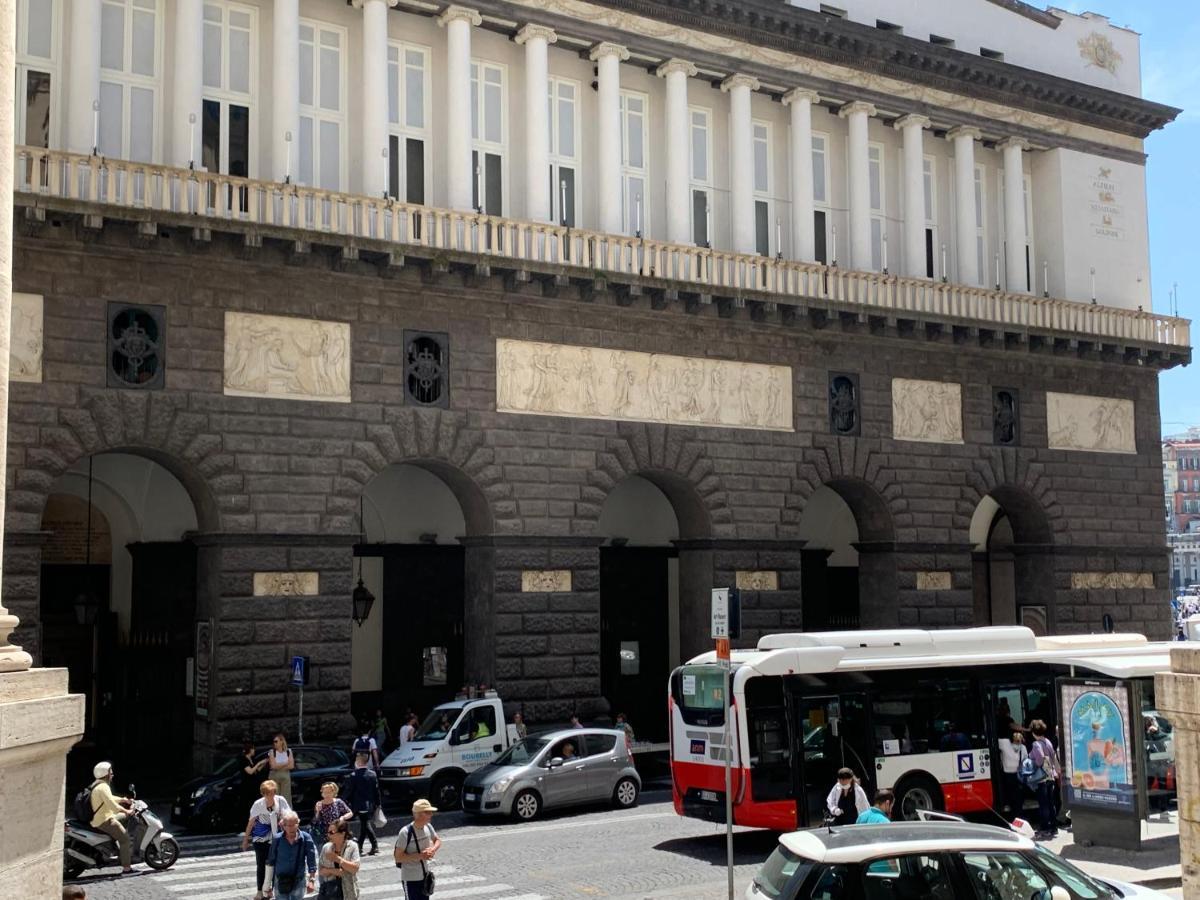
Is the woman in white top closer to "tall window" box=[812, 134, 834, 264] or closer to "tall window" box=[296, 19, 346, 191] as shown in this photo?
"tall window" box=[296, 19, 346, 191]

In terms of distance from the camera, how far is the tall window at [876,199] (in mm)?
37188

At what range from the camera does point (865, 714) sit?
20.7 m

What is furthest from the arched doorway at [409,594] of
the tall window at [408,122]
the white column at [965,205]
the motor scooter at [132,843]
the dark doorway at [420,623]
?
the white column at [965,205]

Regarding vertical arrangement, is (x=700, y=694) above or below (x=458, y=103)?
below

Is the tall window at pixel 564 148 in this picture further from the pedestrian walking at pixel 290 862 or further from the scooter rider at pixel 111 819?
the pedestrian walking at pixel 290 862

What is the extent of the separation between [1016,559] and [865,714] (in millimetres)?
20405

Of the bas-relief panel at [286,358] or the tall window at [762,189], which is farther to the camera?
the tall window at [762,189]

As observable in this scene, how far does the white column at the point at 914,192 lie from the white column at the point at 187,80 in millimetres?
18848

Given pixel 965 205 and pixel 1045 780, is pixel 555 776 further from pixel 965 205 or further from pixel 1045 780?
pixel 965 205

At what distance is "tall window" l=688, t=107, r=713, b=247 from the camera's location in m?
34.4

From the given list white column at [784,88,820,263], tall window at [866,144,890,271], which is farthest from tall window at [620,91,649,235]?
tall window at [866,144,890,271]

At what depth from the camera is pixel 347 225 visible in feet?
91.4

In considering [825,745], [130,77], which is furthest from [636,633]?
[130,77]

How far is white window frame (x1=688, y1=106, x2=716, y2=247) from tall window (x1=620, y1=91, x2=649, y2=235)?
119 cm
